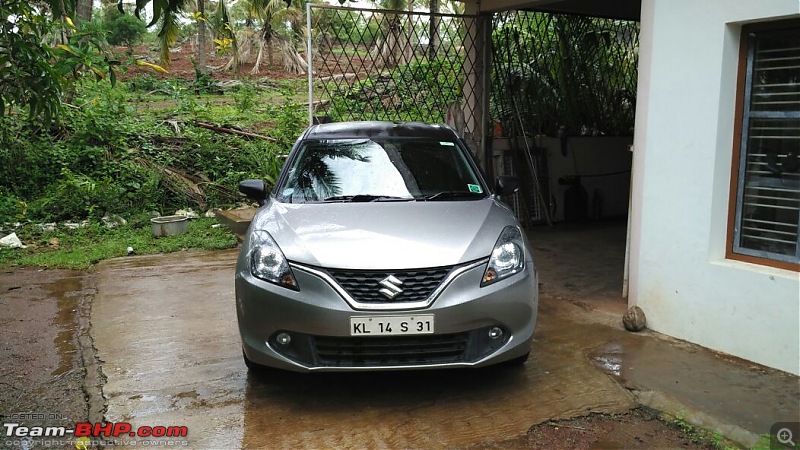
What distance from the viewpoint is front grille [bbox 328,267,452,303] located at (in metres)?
3.19

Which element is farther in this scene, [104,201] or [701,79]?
[104,201]

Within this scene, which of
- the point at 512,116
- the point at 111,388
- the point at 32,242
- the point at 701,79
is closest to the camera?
the point at 111,388

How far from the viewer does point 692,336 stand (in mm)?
4277

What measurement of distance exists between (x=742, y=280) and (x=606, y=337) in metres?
0.99

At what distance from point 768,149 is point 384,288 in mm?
2627

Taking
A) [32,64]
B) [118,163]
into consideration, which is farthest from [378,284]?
[118,163]

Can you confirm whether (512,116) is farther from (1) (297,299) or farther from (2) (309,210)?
(1) (297,299)

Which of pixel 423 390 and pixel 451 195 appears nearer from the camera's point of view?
pixel 423 390

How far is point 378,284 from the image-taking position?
10.4ft

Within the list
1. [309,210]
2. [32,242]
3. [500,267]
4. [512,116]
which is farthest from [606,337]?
[32,242]

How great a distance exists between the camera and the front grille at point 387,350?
10.6 feet

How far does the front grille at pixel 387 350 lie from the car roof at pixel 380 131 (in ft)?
5.90

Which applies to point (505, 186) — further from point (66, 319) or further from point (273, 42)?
point (273, 42)

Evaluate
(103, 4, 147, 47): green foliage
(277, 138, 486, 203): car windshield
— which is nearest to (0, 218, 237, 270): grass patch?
(277, 138, 486, 203): car windshield
